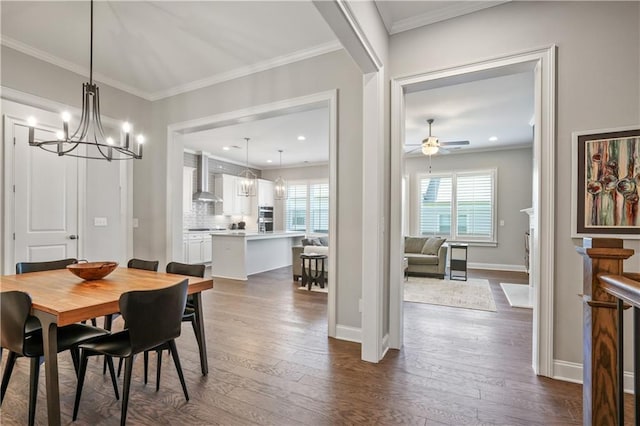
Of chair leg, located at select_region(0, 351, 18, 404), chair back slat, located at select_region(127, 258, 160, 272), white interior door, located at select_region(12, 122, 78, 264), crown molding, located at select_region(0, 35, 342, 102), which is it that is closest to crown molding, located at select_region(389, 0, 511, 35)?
crown molding, located at select_region(0, 35, 342, 102)

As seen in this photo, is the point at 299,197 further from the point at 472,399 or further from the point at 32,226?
the point at 472,399

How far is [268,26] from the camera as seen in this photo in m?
2.93

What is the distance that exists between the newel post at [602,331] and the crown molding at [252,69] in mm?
2862

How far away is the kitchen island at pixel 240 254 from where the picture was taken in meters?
6.15

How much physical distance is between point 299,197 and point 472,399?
333 inches

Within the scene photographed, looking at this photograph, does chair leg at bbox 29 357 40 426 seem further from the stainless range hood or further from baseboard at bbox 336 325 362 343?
the stainless range hood

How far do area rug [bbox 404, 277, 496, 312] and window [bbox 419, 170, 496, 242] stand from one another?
2056 mm

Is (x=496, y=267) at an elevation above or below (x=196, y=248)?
below

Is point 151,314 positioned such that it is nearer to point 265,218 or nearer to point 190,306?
point 190,306

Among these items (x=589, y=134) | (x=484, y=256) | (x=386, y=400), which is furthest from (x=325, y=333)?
(x=484, y=256)

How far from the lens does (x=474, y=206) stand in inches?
308

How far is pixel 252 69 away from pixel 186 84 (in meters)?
1.08

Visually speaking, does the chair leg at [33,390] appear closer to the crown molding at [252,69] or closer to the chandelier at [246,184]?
the crown molding at [252,69]

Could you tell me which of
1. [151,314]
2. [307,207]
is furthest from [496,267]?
[151,314]
